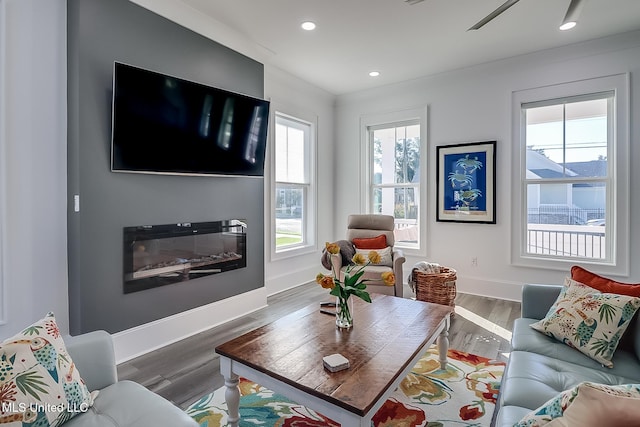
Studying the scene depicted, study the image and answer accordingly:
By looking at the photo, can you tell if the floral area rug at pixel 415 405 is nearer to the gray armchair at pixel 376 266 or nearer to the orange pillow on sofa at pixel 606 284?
the orange pillow on sofa at pixel 606 284

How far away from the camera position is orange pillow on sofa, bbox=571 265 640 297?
1.79 m

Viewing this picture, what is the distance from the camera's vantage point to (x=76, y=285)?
93.4 inches

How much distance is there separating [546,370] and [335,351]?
98 centimetres

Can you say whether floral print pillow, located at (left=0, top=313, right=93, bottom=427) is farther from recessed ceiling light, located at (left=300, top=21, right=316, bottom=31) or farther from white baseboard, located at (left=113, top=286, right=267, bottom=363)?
recessed ceiling light, located at (left=300, top=21, right=316, bottom=31)

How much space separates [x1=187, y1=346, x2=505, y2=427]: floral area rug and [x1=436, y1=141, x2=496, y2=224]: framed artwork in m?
2.32

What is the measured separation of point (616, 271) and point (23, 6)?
5.62 m

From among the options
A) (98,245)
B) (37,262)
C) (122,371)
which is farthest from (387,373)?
(37,262)

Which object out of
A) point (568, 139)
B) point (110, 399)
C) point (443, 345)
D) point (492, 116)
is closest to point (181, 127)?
point (110, 399)

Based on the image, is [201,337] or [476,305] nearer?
[201,337]

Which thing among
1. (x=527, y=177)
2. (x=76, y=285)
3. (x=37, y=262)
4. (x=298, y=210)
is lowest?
(x=76, y=285)

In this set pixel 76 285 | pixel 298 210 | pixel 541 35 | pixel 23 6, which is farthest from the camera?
pixel 298 210

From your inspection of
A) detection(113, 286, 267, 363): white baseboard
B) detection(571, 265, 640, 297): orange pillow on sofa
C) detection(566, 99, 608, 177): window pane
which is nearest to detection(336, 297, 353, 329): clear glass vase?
detection(571, 265, 640, 297): orange pillow on sofa

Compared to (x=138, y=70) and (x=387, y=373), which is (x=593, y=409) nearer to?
(x=387, y=373)

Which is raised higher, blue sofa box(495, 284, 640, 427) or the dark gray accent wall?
the dark gray accent wall
